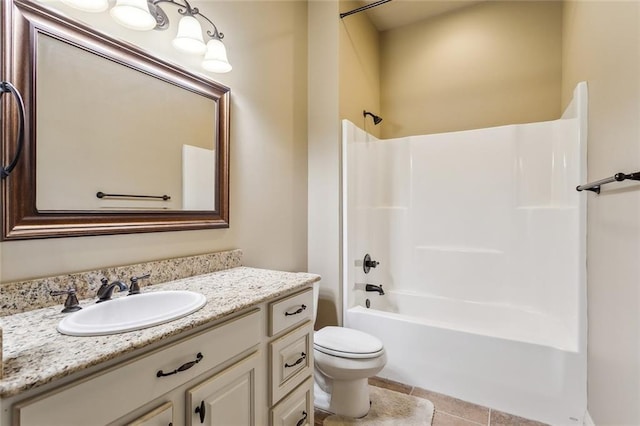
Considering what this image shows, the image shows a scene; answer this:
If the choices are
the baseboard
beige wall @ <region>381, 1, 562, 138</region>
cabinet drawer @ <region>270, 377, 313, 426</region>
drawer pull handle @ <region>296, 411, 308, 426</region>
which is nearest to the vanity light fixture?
cabinet drawer @ <region>270, 377, 313, 426</region>

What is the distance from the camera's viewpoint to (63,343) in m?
0.75

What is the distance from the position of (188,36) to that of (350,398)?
2.08 m

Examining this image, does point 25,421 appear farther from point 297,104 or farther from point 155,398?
point 297,104

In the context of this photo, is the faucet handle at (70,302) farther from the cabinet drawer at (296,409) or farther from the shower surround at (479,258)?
the shower surround at (479,258)

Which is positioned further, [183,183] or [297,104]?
[297,104]

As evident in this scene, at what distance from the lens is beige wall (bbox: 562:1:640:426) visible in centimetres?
114

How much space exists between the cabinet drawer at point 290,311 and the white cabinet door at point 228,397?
0.14 m

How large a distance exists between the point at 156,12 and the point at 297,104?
3.77 feet

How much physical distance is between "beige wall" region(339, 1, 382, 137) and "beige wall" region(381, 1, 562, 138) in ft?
0.60

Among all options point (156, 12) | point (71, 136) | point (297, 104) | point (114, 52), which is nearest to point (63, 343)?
point (71, 136)

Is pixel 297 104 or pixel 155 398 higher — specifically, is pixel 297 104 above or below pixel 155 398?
above

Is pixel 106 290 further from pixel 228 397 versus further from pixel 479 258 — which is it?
pixel 479 258

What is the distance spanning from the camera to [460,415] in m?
1.82

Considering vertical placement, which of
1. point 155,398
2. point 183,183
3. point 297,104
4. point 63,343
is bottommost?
point 155,398
